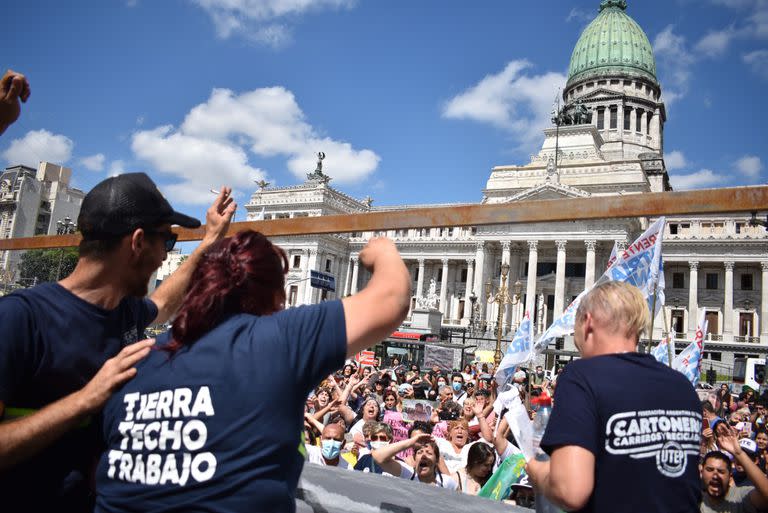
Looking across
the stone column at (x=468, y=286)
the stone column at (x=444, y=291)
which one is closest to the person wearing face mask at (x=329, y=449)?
the stone column at (x=468, y=286)

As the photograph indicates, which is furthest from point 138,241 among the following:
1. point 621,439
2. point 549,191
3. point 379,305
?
point 549,191

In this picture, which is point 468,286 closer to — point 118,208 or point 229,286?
point 118,208

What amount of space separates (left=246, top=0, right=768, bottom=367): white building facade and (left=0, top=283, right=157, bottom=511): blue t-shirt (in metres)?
33.4

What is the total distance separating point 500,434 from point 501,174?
53.6 meters

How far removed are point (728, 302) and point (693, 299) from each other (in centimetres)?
256

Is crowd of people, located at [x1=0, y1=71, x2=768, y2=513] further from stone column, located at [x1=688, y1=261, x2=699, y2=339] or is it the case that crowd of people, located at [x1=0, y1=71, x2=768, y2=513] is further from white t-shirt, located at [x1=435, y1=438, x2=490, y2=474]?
stone column, located at [x1=688, y1=261, x2=699, y2=339]

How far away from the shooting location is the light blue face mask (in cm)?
493

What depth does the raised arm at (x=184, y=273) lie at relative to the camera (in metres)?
2.39

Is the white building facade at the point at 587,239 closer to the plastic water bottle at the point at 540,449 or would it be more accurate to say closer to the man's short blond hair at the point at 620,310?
the plastic water bottle at the point at 540,449

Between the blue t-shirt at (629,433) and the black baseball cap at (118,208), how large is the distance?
5.09 feet

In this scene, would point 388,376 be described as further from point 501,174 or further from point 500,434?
point 501,174

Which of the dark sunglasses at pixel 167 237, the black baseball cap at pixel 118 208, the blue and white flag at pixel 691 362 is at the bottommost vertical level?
the blue and white flag at pixel 691 362

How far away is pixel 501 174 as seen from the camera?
54281mm

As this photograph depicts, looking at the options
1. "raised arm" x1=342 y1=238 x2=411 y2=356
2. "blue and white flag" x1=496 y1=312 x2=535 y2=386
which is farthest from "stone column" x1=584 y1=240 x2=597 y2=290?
"raised arm" x1=342 y1=238 x2=411 y2=356
